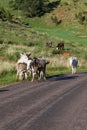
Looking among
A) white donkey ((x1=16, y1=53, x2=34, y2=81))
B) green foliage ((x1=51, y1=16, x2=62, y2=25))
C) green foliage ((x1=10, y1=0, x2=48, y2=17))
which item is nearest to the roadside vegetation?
green foliage ((x1=51, y1=16, x2=62, y2=25))

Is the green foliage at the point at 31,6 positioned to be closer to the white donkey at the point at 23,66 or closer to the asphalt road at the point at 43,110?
the white donkey at the point at 23,66

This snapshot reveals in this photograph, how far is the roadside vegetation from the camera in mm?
42312

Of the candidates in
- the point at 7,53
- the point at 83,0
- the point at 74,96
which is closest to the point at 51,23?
the point at 83,0

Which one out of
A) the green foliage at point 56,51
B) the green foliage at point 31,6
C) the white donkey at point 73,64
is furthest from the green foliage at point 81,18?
the white donkey at point 73,64

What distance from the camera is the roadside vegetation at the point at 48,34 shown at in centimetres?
4231

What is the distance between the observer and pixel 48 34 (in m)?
81.2

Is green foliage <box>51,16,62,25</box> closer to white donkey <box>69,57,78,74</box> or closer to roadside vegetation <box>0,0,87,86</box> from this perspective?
roadside vegetation <box>0,0,87,86</box>

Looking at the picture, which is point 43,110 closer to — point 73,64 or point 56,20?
point 73,64

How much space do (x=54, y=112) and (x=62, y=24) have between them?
91861mm

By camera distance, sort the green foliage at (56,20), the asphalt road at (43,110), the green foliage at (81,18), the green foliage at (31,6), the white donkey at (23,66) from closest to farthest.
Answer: the asphalt road at (43,110) → the white donkey at (23,66) → the green foliage at (81,18) → the green foliage at (56,20) → the green foliage at (31,6)

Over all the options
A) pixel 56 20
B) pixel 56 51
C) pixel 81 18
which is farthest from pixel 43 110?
pixel 56 20

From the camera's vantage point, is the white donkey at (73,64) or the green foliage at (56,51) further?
the green foliage at (56,51)

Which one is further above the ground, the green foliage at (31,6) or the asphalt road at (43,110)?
the green foliage at (31,6)

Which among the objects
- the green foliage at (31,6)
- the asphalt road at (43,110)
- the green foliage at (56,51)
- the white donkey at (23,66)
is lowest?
the asphalt road at (43,110)
